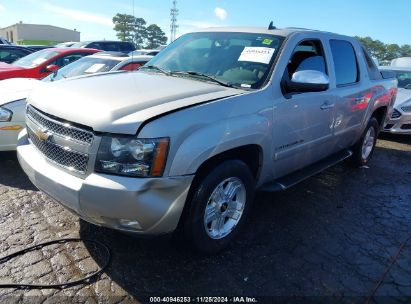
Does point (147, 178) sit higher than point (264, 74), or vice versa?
point (264, 74)

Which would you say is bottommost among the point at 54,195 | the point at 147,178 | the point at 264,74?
the point at 54,195

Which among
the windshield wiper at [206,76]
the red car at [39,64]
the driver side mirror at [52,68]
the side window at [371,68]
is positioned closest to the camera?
the windshield wiper at [206,76]

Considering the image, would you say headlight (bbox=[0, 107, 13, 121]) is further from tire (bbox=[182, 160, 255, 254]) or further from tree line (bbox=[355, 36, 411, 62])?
tree line (bbox=[355, 36, 411, 62])

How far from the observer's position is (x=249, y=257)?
318 centimetres

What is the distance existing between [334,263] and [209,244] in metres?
1.08

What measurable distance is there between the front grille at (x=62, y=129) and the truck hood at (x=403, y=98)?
7.37 metres

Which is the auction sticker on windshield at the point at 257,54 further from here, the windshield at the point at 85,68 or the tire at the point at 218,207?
the windshield at the point at 85,68

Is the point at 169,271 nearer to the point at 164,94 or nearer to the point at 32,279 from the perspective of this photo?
the point at 32,279

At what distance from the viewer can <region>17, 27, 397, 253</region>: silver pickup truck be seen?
249cm

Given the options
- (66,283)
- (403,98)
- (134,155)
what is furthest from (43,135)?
(403,98)

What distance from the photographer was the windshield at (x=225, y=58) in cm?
346

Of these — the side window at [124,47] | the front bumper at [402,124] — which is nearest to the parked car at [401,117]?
the front bumper at [402,124]

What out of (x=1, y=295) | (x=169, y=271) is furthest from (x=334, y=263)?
(x=1, y=295)

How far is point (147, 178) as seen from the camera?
2.48m
